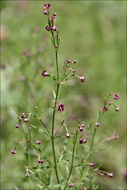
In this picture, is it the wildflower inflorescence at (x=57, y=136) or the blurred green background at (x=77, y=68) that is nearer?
the wildflower inflorescence at (x=57, y=136)

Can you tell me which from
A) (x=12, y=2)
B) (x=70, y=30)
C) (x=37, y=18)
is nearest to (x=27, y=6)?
(x=12, y=2)

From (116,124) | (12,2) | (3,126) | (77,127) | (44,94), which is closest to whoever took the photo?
(77,127)

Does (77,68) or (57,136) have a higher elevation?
(77,68)

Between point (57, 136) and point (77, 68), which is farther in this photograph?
point (77, 68)

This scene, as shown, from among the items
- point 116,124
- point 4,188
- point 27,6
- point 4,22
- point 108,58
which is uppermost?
point 27,6

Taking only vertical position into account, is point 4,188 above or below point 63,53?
below

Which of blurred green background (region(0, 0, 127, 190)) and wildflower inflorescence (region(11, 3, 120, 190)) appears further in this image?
blurred green background (region(0, 0, 127, 190))

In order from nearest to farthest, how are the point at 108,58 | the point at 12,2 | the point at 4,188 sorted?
1. the point at 4,188
2. the point at 108,58
3. the point at 12,2

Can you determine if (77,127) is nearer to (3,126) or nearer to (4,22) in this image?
(3,126)
